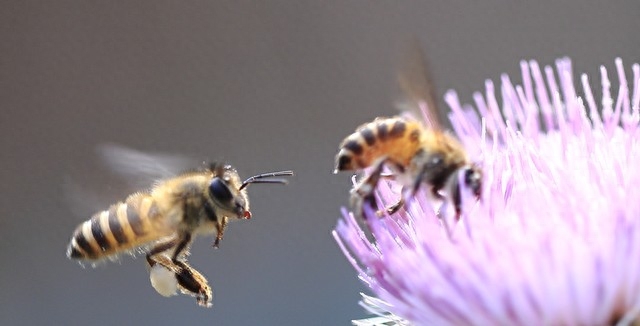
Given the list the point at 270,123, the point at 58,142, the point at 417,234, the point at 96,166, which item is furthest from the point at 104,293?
the point at 417,234

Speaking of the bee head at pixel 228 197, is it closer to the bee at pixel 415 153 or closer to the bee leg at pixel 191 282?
the bee leg at pixel 191 282

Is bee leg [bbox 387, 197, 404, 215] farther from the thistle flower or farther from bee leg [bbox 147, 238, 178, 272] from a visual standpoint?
bee leg [bbox 147, 238, 178, 272]

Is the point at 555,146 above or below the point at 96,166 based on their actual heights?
below

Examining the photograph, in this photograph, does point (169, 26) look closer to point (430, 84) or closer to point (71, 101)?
point (71, 101)

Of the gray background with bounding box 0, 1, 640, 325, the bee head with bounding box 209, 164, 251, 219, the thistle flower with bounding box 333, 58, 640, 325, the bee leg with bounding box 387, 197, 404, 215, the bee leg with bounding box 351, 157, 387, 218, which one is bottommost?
the thistle flower with bounding box 333, 58, 640, 325

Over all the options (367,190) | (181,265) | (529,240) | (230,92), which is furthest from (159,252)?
(230,92)

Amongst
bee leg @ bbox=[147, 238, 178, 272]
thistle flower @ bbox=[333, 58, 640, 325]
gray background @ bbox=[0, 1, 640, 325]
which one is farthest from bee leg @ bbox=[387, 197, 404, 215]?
gray background @ bbox=[0, 1, 640, 325]
